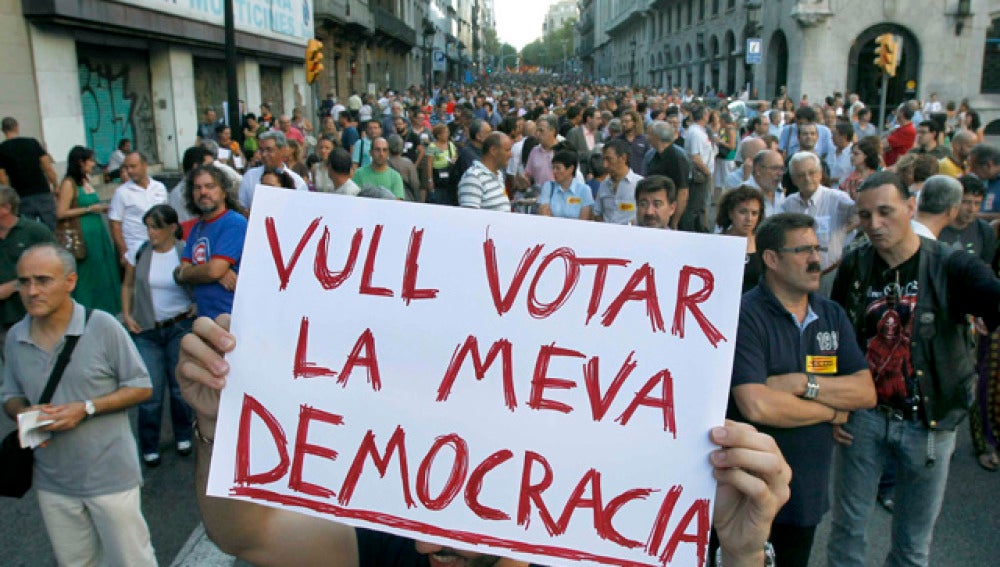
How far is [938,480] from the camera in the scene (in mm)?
3305

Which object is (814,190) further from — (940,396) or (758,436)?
(758,436)

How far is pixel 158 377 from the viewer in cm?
520

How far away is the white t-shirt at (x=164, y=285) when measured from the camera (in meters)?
4.97

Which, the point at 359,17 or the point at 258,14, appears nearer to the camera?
the point at 258,14

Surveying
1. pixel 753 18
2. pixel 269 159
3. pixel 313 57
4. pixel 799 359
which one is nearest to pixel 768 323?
pixel 799 359

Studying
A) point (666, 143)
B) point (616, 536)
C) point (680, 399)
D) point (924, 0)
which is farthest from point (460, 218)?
point (924, 0)

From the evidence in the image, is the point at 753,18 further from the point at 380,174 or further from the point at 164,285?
the point at 164,285

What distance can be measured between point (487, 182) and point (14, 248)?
3344 mm

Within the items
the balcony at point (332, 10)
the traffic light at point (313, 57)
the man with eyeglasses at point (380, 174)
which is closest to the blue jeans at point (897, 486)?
the man with eyeglasses at point (380, 174)

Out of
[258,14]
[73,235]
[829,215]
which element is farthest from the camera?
[258,14]

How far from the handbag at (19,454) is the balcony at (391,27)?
117 ft

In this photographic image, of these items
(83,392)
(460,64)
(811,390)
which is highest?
(460,64)

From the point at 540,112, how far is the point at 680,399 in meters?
14.6

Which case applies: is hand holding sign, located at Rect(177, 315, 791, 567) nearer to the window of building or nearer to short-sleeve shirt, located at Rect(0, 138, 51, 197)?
short-sleeve shirt, located at Rect(0, 138, 51, 197)
